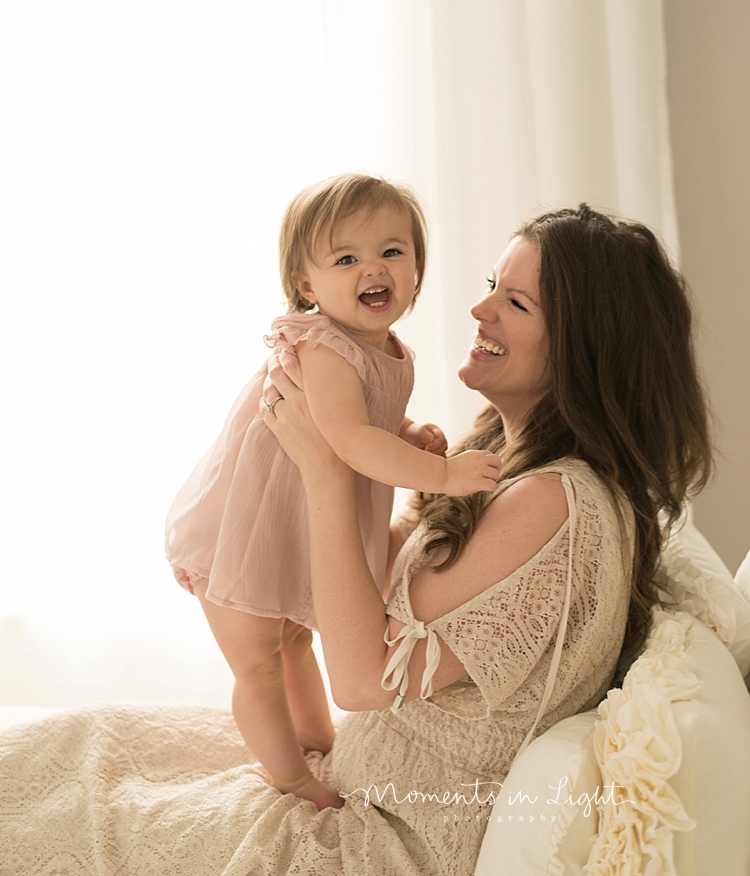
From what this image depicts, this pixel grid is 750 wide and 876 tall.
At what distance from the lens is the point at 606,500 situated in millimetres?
1135

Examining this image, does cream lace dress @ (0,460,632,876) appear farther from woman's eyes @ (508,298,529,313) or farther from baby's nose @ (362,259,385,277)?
baby's nose @ (362,259,385,277)

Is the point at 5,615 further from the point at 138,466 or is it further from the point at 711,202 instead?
the point at 711,202

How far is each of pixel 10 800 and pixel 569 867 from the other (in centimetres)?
80

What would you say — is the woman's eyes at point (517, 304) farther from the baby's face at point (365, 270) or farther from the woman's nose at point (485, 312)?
the baby's face at point (365, 270)

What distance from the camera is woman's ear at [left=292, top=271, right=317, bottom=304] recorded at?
131 cm

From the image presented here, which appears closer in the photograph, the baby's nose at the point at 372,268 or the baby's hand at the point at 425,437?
the baby's nose at the point at 372,268

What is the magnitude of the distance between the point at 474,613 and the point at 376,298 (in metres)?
0.50

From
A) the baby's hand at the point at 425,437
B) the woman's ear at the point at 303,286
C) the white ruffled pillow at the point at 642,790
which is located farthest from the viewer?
the baby's hand at the point at 425,437

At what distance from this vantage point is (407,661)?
3.62 ft

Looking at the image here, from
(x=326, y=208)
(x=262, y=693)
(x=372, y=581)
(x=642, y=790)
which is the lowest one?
(x=262, y=693)

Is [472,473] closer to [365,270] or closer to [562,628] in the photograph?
[562,628]

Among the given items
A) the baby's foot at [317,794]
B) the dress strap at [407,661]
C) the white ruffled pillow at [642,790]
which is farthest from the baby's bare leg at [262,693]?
the white ruffled pillow at [642,790]

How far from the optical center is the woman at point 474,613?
109 centimetres

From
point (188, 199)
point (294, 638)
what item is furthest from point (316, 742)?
point (188, 199)
